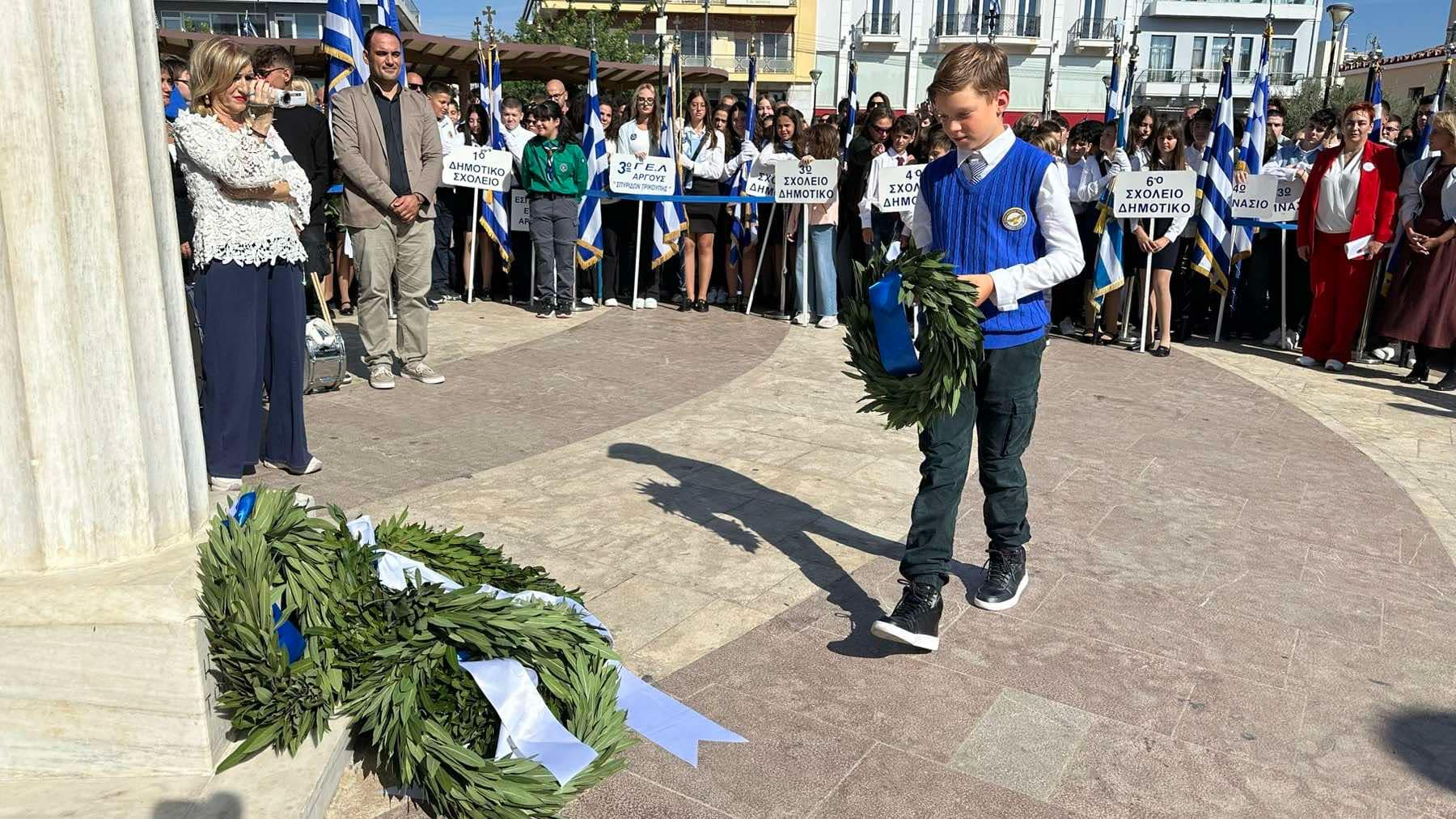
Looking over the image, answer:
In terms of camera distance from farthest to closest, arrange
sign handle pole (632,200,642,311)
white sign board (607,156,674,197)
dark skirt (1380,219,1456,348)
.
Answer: sign handle pole (632,200,642,311) < white sign board (607,156,674,197) < dark skirt (1380,219,1456,348)

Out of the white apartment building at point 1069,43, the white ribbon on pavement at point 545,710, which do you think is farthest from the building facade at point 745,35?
the white ribbon on pavement at point 545,710

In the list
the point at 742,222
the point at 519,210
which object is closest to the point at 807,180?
the point at 742,222

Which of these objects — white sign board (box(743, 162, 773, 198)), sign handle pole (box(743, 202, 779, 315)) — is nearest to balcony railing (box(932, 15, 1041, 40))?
sign handle pole (box(743, 202, 779, 315))

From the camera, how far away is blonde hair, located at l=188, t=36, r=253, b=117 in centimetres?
496

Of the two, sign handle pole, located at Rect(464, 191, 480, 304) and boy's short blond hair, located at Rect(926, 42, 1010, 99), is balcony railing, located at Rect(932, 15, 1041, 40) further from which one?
boy's short blond hair, located at Rect(926, 42, 1010, 99)

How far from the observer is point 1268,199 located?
10422mm

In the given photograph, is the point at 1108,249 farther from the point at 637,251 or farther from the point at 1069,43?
the point at 1069,43

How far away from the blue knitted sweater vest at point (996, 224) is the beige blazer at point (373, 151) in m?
4.42

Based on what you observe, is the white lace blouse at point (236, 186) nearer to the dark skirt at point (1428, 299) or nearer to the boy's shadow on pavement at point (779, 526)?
the boy's shadow on pavement at point (779, 526)

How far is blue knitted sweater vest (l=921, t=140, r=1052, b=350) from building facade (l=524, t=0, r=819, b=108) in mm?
56413

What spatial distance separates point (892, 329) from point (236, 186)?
3237 millimetres

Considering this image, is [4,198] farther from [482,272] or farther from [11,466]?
[482,272]

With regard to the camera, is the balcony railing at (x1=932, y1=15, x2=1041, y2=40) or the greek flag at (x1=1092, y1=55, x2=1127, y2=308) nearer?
the greek flag at (x1=1092, y1=55, x2=1127, y2=308)

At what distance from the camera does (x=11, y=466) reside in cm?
259
